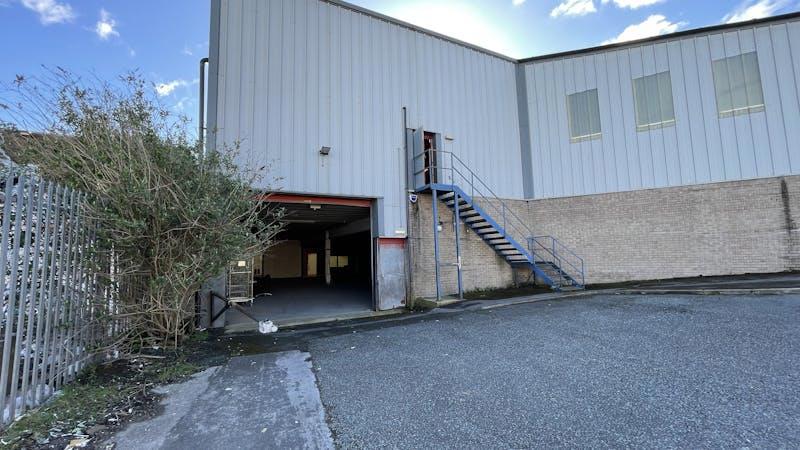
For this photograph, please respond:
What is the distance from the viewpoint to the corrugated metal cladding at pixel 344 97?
8680mm

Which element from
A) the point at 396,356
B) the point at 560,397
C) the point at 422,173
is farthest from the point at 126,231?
the point at 422,173

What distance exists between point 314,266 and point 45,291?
23.0 metres

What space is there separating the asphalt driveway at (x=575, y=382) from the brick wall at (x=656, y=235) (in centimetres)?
475

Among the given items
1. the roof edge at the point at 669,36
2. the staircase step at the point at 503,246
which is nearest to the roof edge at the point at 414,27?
the roof edge at the point at 669,36

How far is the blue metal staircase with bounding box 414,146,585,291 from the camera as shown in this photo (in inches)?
426

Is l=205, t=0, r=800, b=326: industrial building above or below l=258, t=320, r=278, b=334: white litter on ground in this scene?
above

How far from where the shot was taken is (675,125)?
11.4 m

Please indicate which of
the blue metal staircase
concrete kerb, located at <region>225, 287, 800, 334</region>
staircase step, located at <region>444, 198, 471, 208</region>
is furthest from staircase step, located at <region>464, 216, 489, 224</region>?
concrete kerb, located at <region>225, 287, 800, 334</region>

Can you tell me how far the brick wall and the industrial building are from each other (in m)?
0.04

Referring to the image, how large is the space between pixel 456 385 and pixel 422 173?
25.2ft

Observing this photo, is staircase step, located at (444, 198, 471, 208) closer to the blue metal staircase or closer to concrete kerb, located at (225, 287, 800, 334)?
the blue metal staircase

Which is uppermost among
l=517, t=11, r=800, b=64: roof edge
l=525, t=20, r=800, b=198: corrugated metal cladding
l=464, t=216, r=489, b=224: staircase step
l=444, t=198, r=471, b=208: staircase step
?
l=517, t=11, r=800, b=64: roof edge

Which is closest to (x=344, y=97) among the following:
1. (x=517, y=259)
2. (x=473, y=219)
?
(x=473, y=219)

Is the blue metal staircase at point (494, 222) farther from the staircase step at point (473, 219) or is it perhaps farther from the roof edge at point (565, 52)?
the roof edge at point (565, 52)
